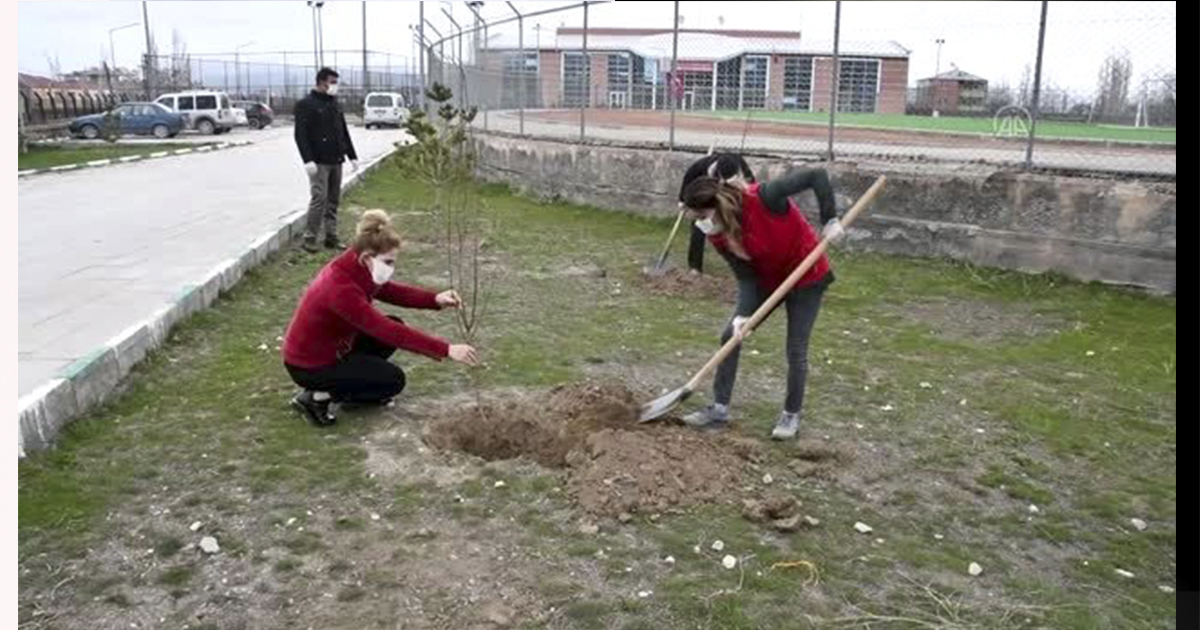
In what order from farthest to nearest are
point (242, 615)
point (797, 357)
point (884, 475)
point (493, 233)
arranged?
point (493, 233)
point (797, 357)
point (884, 475)
point (242, 615)

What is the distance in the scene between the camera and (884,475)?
4188 mm

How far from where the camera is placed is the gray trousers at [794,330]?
14.6 feet

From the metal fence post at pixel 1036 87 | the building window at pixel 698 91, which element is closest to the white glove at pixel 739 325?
the metal fence post at pixel 1036 87

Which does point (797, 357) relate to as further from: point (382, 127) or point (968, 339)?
point (382, 127)

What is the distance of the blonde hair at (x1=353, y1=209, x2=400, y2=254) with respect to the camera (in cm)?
432

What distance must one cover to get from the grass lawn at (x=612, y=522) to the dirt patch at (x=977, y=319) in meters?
0.20

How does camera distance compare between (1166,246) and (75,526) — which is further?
(1166,246)

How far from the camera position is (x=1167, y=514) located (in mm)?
3877

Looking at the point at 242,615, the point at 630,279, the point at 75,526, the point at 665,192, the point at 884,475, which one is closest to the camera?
the point at 242,615

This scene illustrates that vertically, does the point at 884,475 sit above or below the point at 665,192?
below

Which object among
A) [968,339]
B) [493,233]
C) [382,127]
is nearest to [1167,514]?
[968,339]

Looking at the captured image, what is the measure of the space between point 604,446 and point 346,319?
1.27m

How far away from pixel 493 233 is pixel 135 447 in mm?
→ 6572

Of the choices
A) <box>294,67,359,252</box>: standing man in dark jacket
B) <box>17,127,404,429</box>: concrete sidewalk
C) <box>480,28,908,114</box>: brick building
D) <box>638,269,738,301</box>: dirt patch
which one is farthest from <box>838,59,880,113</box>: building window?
<box>17,127,404,429</box>: concrete sidewalk
